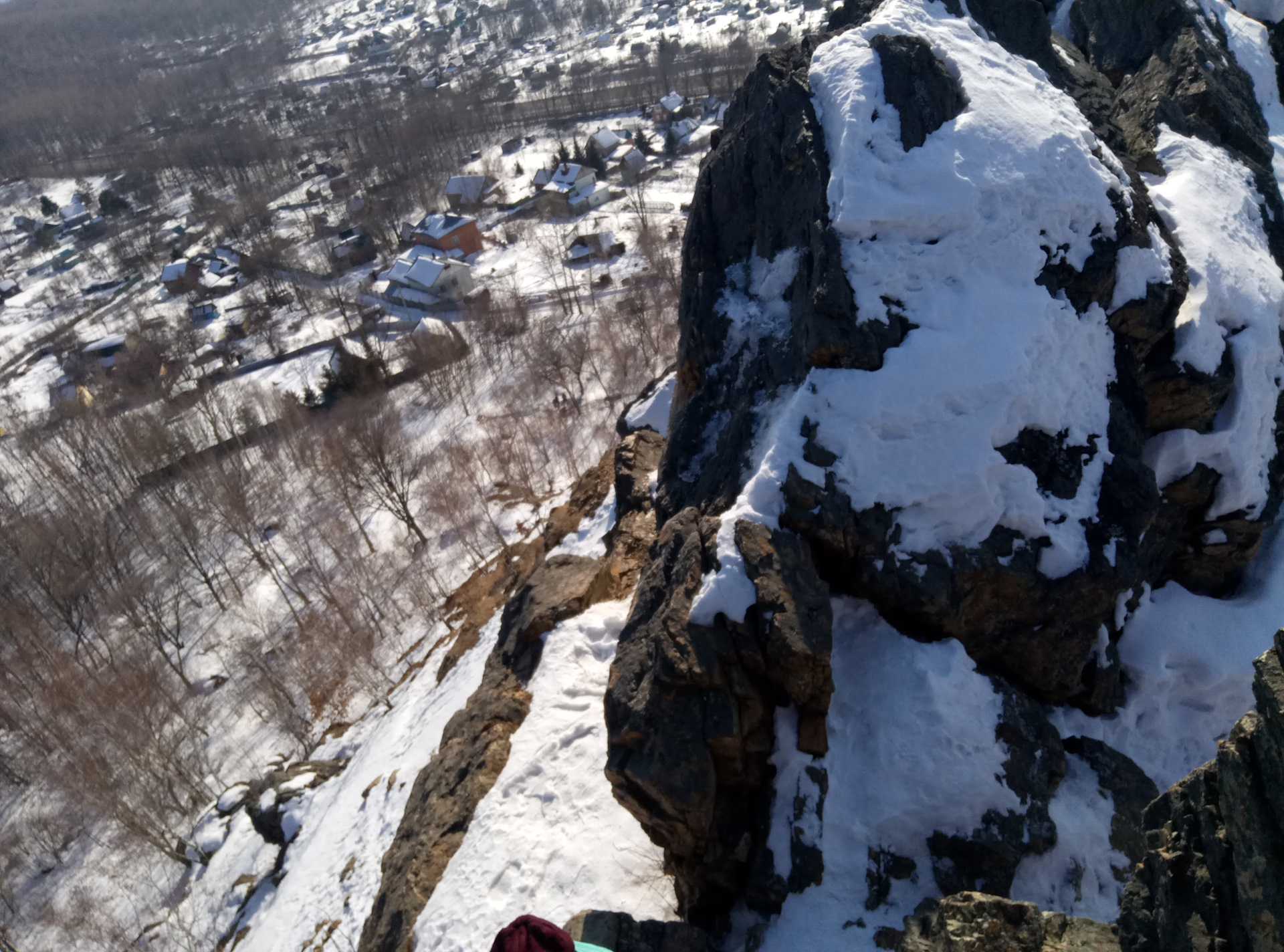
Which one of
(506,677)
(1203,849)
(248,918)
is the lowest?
(248,918)

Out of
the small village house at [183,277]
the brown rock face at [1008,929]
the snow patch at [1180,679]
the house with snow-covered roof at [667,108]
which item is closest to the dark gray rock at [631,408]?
the snow patch at [1180,679]

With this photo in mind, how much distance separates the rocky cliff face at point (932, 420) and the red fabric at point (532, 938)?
263cm

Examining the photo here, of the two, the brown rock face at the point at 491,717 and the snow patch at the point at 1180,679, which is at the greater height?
the snow patch at the point at 1180,679

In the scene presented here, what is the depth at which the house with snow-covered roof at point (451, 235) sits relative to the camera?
5694cm

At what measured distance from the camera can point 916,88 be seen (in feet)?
38.1

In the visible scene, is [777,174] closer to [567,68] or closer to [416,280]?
[416,280]

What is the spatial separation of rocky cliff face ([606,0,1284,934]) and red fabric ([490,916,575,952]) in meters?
2.63

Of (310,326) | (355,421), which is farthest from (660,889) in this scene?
(310,326)

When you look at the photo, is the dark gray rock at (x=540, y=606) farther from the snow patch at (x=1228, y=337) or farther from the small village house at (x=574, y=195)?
the small village house at (x=574, y=195)

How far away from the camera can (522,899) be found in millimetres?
9469

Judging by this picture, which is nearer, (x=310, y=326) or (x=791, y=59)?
(x=791, y=59)

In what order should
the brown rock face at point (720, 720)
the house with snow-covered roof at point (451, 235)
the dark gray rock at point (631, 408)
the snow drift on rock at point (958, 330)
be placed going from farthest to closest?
the house with snow-covered roof at point (451, 235) → the dark gray rock at point (631, 408) → the snow drift on rock at point (958, 330) → the brown rock face at point (720, 720)

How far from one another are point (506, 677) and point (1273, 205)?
54.6ft

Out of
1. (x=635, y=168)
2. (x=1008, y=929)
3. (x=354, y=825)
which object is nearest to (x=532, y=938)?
(x=1008, y=929)
